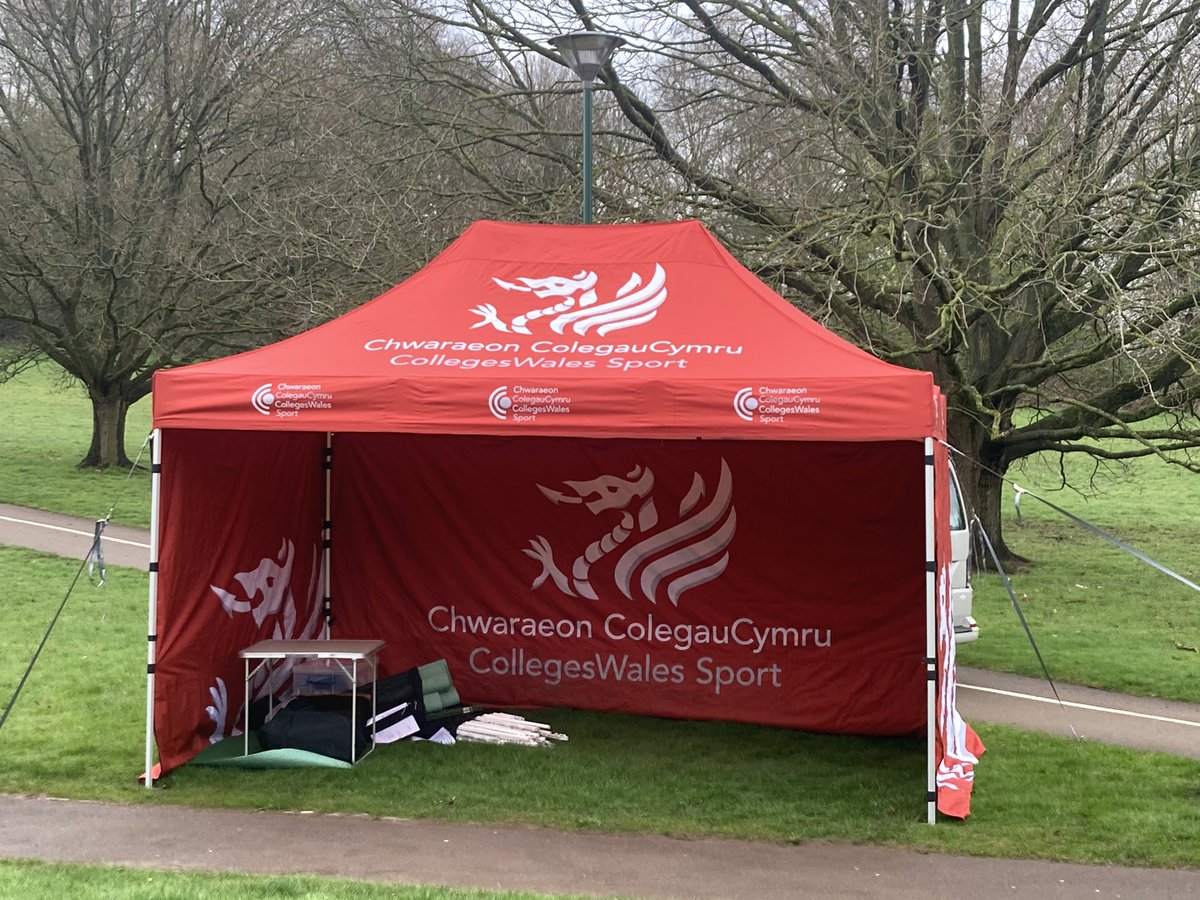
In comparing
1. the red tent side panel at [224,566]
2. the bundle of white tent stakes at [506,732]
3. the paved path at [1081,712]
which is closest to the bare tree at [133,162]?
the red tent side panel at [224,566]

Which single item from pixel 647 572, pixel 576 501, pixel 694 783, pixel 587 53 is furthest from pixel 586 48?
pixel 694 783

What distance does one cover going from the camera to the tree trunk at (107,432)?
89.0ft

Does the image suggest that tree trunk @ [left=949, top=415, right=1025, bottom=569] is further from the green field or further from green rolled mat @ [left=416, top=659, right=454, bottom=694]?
green rolled mat @ [left=416, top=659, right=454, bottom=694]

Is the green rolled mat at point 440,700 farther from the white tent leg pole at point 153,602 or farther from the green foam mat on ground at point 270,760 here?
the white tent leg pole at point 153,602

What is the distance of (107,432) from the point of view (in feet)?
90.8

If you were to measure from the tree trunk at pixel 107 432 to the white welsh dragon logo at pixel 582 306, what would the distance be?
20606mm

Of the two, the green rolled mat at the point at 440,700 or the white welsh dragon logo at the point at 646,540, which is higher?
the white welsh dragon logo at the point at 646,540

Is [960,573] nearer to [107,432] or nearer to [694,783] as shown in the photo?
[694,783]

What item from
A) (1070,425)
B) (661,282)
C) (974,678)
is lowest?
(974,678)

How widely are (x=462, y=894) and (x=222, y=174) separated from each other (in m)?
20.2

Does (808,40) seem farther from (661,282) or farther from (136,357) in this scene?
(136,357)

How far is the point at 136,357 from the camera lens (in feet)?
86.6

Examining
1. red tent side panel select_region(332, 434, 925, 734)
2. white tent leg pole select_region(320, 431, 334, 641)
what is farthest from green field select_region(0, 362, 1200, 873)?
white tent leg pole select_region(320, 431, 334, 641)

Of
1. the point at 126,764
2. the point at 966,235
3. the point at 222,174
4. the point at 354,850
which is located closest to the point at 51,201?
the point at 222,174
